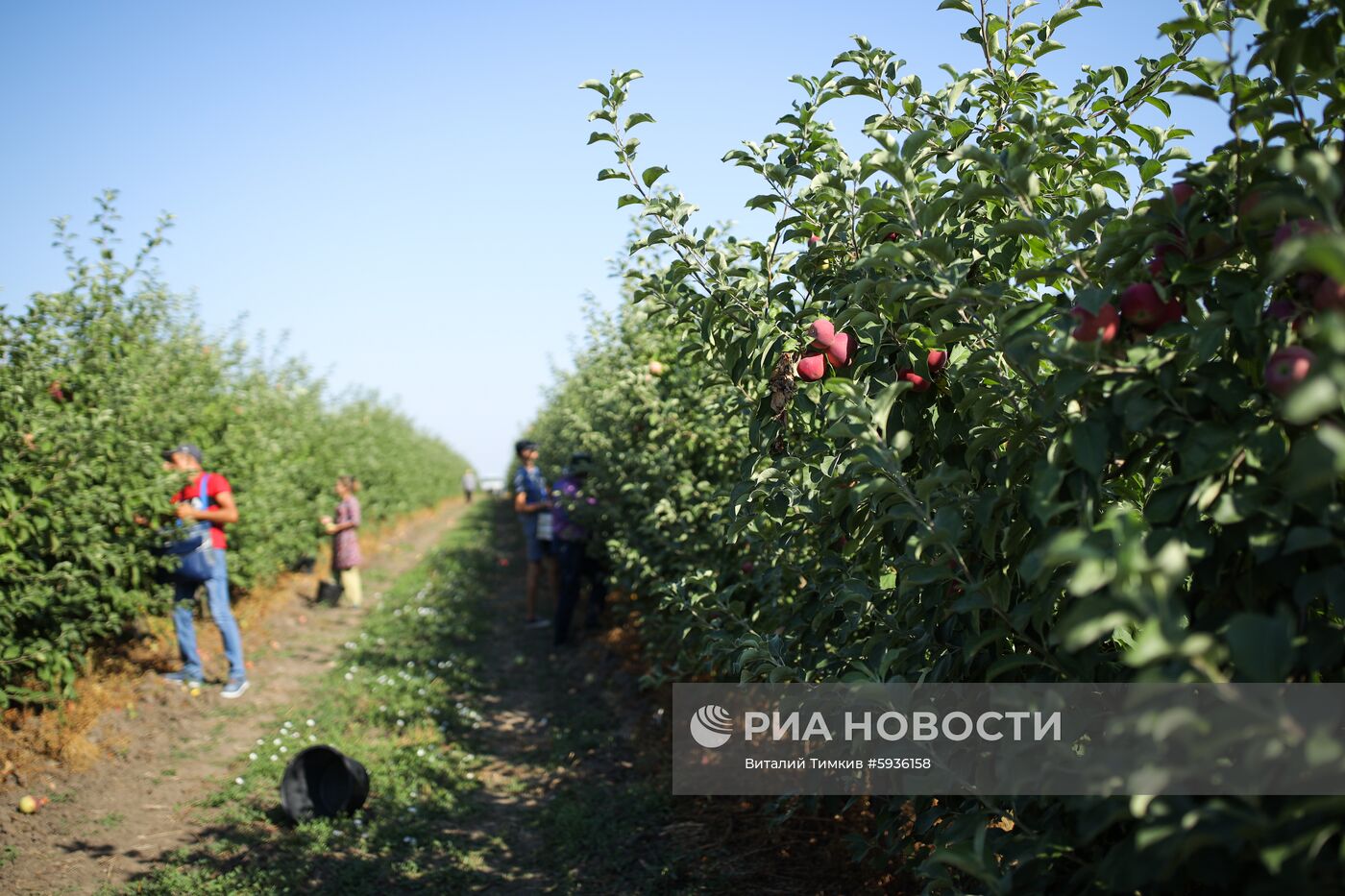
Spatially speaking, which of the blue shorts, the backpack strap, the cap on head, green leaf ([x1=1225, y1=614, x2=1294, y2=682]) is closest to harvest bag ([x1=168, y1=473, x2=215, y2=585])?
the backpack strap

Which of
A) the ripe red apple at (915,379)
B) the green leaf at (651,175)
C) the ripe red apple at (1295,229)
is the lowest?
the ripe red apple at (1295,229)

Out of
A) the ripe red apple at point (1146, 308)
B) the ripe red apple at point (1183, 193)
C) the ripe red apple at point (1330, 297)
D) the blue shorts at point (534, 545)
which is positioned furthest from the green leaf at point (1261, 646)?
the blue shorts at point (534, 545)

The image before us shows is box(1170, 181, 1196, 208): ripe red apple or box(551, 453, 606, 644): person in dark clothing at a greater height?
box(551, 453, 606, 644): person in dark clothing

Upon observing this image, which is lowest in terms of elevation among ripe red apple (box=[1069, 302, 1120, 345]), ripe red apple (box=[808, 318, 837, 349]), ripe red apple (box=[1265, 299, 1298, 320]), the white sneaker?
the white sneaker

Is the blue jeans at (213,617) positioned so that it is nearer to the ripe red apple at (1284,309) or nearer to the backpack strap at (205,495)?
the backpack strap at (205,495)

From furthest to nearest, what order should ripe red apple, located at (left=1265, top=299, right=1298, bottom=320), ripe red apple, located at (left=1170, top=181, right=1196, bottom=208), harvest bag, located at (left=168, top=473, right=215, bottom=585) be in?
harvest bag, located at (left=168, top=473, right=215, bottom=585) → ripe red apple, located at (left=1170, top=181, right=1196, bottom=208) → ripe red apple, located at (left=1265, top=299, right=1298, bottom=320)

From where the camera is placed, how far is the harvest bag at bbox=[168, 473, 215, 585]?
603 centimetres

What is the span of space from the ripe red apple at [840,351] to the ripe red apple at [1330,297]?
0.95 metres

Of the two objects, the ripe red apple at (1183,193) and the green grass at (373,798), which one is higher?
the ripe red apple at (1183,193)

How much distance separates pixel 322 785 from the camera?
4.41m

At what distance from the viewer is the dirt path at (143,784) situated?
380cm

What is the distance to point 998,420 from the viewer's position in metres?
1.73

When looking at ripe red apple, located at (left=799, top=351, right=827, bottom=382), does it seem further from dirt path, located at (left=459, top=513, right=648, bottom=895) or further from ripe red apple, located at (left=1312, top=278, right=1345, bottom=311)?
dirt path, located at (left=459, top=513, right=648, bottom=895)

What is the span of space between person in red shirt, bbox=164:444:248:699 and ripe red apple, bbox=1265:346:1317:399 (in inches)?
248
